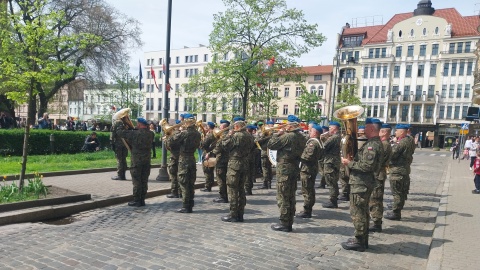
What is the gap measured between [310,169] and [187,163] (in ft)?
8.97

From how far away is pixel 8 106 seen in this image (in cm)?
2747

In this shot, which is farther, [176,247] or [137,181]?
[137,181]

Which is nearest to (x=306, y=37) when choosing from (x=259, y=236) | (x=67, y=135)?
(x=67, y=135)

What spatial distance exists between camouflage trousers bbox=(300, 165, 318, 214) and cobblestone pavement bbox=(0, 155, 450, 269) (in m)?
0.34

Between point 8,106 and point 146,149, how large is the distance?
25152mm

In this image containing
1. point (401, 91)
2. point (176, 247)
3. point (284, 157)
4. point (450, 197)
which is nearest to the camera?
point (176, 247)

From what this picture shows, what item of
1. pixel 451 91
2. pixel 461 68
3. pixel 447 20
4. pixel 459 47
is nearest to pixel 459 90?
pixel 451 91

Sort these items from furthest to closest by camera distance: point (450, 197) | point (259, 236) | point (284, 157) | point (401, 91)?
point (401, 91) → point (450, 197) → point (284, 157) → point (259, 236)

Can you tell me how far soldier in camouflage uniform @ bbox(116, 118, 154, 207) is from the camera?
8034 millimetres

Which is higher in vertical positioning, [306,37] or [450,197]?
[306,37]

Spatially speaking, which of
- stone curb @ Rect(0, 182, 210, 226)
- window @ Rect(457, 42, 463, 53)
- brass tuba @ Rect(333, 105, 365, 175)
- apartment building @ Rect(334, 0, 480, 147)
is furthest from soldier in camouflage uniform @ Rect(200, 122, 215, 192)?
window @ Rect(457, 42, 463, 53)

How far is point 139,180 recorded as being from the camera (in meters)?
8.02

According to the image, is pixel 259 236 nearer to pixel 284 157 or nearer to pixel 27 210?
pixel 284 157

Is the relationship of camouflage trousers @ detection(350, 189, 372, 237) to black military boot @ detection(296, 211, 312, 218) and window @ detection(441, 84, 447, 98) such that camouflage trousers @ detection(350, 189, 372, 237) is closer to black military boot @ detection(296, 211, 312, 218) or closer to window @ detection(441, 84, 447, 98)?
black military boot @ detection(296, 211, 312, 218)
